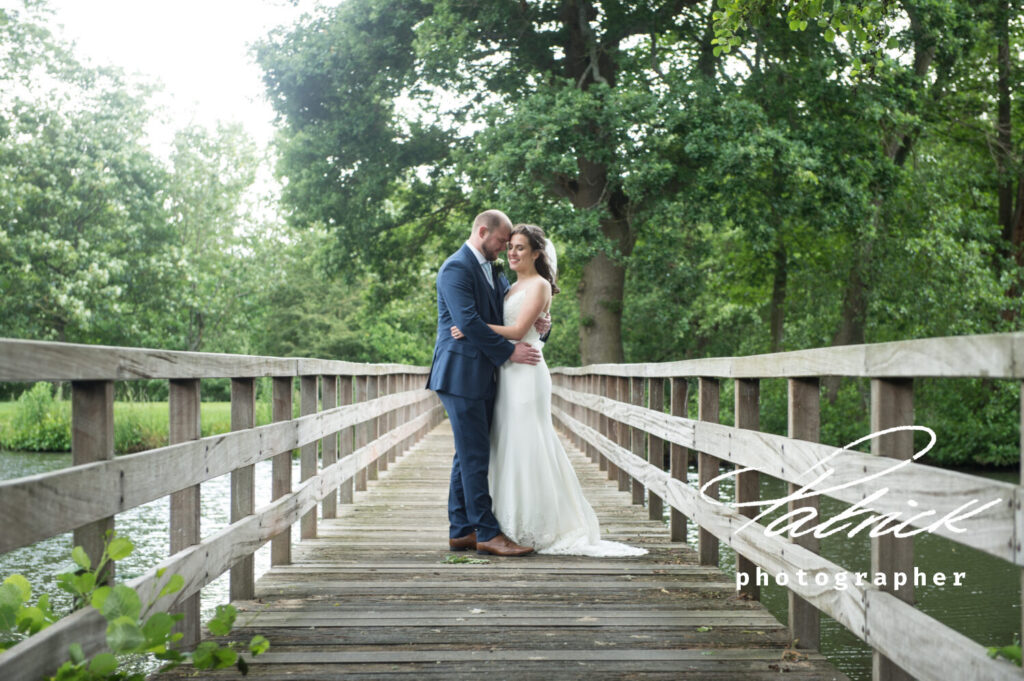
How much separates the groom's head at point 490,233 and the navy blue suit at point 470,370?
0.08 m

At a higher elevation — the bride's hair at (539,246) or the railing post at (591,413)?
the bride's hair at (539,246)

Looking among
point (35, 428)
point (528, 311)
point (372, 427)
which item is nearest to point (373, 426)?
point (372, 427)

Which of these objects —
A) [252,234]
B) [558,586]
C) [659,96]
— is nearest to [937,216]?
[659,96]

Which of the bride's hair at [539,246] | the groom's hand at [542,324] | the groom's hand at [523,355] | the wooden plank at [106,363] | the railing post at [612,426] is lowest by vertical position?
the railing post at [612,426]

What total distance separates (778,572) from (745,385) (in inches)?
37.3

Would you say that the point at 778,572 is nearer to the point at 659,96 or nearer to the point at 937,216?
the point at 659,96

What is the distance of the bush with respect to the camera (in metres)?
21.4

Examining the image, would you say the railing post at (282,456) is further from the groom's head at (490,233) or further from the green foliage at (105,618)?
the green foliage at (105,618)

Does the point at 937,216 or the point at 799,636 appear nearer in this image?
the point at 799,636

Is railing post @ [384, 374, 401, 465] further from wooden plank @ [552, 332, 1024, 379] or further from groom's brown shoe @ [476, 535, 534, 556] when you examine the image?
wooden plank @ [552, 332, 1024, 379]

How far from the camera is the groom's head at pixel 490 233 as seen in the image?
18.6 feet

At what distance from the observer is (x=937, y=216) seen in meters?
20.6

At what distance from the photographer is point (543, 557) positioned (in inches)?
222

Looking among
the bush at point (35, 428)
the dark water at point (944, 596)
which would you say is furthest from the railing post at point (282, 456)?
the bush at point (35, 428)
